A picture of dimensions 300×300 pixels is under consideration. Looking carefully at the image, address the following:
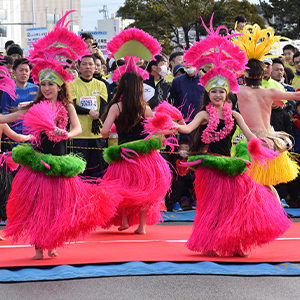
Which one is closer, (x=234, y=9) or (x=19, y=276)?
(x=19, y=276)

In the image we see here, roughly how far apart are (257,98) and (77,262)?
3156mm

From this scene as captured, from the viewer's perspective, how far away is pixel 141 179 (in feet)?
19.8

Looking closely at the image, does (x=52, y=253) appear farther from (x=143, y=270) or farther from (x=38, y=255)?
(x=143, y=270)

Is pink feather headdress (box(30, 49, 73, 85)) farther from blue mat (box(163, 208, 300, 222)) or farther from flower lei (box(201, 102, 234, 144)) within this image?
blue mat (box(163, 208, 300, 222))

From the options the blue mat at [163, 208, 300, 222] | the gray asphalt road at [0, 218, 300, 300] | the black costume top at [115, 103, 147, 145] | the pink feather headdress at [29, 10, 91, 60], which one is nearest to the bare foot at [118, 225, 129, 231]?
the black costume top at [115, 103, 147, 145]

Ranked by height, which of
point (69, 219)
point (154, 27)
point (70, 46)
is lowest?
point (69, 219)

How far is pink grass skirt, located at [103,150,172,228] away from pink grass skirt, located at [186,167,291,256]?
0.99m

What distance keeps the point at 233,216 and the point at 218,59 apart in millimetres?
1528

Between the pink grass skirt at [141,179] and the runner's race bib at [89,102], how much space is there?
1.96m

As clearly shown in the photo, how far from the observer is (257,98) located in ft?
21.7

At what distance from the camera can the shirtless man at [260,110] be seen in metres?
6.53

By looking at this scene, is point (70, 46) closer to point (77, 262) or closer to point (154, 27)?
point (77, 262)

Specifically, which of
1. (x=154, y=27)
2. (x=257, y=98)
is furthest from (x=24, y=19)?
(x=257, y=98)

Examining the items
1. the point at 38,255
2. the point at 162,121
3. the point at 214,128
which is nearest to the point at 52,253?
the point at 38,255
